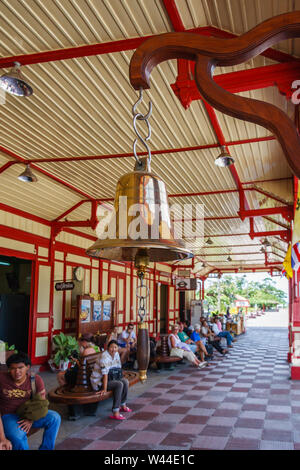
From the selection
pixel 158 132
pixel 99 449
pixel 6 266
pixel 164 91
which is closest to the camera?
pixel 99 449

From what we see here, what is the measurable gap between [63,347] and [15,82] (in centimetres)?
705

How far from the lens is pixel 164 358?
31.3 ft

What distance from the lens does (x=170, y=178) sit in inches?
350

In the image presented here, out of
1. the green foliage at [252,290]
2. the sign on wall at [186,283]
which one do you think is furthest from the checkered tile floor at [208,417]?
the green foliage at [252,290]

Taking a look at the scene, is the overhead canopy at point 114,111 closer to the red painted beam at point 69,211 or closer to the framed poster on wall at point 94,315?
the red painted beam at point 69,211

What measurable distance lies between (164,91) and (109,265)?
376 inches

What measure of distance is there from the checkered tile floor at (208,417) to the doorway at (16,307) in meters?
4.32

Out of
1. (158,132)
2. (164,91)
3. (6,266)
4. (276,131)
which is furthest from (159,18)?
(6,266)

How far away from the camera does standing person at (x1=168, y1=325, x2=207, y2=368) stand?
388 inches

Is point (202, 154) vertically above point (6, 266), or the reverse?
point (202, 154)

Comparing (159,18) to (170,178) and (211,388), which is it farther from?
(211,388)

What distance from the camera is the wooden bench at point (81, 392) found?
5.40 meters

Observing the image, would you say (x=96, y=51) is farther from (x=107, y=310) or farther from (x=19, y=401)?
(x=107, y=310)

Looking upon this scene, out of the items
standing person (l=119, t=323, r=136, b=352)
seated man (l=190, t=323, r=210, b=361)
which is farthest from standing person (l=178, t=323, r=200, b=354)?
standing person (l=119, t=323, r=136, b=352)
